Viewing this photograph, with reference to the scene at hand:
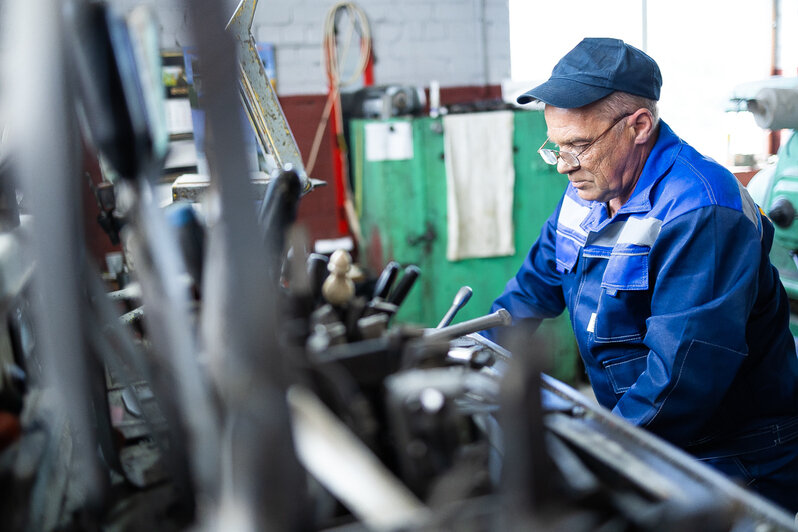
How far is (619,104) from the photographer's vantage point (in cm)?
143

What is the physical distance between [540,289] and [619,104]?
50cm

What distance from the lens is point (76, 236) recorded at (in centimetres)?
41

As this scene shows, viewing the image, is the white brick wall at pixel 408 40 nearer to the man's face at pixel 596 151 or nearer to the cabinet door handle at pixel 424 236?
the cabinet door handle at pixel 424 236

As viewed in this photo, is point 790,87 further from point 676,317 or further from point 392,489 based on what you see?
point 392,489

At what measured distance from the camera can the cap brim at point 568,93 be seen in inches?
55.6

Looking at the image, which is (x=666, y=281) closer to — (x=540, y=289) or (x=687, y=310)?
(x=687, y=310)

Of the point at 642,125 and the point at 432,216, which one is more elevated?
the point at 642,125

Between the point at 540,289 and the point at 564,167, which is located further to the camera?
the point at 540,289

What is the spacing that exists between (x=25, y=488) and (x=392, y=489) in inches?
11.2

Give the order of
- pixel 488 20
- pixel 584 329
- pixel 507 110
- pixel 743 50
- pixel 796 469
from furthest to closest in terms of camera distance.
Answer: pixel 743 50, pixel 488 20, pixel 507 110, pixel 584 329, pixel 796 469

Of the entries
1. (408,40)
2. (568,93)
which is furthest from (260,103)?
(408,40)

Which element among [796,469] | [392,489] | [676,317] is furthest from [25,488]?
[796,469]

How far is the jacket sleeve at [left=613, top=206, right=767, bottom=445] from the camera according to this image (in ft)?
3.93

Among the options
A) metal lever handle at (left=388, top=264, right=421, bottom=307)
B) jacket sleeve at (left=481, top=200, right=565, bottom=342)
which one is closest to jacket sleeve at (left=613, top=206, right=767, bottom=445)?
jacket sleeve at (left=481, top=200, right=565, bottom=342)
